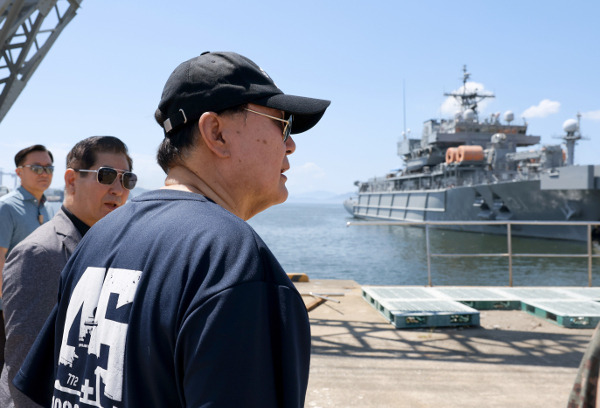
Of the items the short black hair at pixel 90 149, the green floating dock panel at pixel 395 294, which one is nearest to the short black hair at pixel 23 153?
the short black hair at pixel 90 149

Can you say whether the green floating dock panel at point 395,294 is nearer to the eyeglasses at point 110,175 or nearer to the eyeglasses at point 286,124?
the eyeglasses at point 110,175

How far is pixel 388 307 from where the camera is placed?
5.22 metres

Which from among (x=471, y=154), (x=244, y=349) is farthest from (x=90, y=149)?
(x=471, y=154)

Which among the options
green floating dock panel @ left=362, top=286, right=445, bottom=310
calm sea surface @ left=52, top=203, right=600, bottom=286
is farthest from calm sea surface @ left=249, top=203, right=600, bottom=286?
green floating dock panel @ left=362, top=286, right=445, bottom=310

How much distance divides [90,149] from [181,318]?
5.47 ft

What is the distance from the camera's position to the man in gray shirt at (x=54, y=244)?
1.73 m

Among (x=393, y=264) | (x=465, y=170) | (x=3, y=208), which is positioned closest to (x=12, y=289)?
(x=3, y=208)

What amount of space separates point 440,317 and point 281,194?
4.20 m

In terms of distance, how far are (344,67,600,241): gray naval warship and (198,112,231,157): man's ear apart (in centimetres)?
1827

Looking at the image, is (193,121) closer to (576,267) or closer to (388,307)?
(388,307)

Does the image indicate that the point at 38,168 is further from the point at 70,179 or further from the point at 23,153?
the point at 70,179

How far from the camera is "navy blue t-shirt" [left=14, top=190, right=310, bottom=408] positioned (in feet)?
2.56

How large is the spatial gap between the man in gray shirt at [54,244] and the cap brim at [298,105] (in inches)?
A: 49.1

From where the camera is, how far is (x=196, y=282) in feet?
2.72
